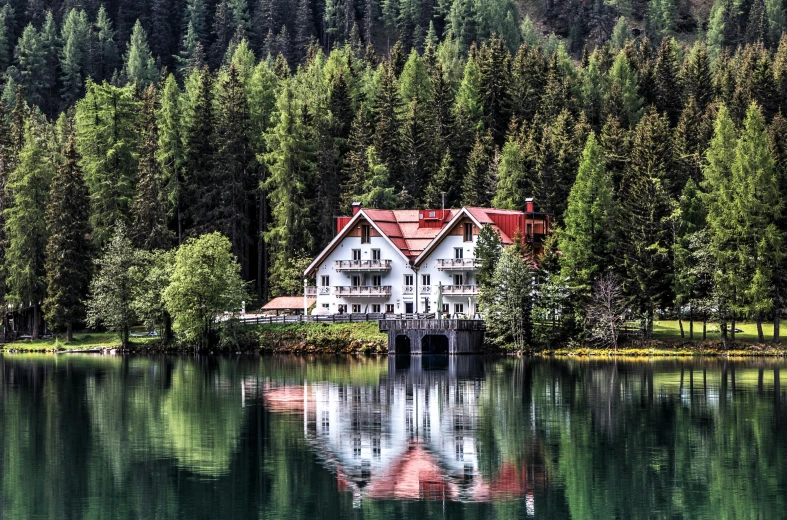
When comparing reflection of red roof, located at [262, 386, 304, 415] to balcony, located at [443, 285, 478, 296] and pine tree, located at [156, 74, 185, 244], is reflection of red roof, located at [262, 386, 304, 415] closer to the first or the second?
balcony, located at [443, 285, 478, 296]

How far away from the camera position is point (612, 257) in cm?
9369

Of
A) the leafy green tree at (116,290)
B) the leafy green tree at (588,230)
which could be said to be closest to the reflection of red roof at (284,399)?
the leafy green tree at (588,230)

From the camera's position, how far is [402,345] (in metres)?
95.7

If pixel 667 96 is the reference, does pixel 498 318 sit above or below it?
below

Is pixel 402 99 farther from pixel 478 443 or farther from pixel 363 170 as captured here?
pixel 478 443

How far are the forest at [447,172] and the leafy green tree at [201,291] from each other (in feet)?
21.2

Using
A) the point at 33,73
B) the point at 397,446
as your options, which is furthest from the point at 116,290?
the point at 33,73

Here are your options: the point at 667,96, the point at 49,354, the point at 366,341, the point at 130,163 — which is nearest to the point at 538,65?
the point at 667,96

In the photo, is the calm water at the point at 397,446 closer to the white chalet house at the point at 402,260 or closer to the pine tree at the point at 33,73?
the white chalet house at the point at 402,260

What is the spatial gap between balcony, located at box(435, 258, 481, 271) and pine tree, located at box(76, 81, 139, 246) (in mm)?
28116

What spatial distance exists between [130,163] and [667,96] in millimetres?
57217

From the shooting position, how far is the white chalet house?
10112cm

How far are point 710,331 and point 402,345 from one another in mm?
21795

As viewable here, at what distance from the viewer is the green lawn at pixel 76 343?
101 meters
